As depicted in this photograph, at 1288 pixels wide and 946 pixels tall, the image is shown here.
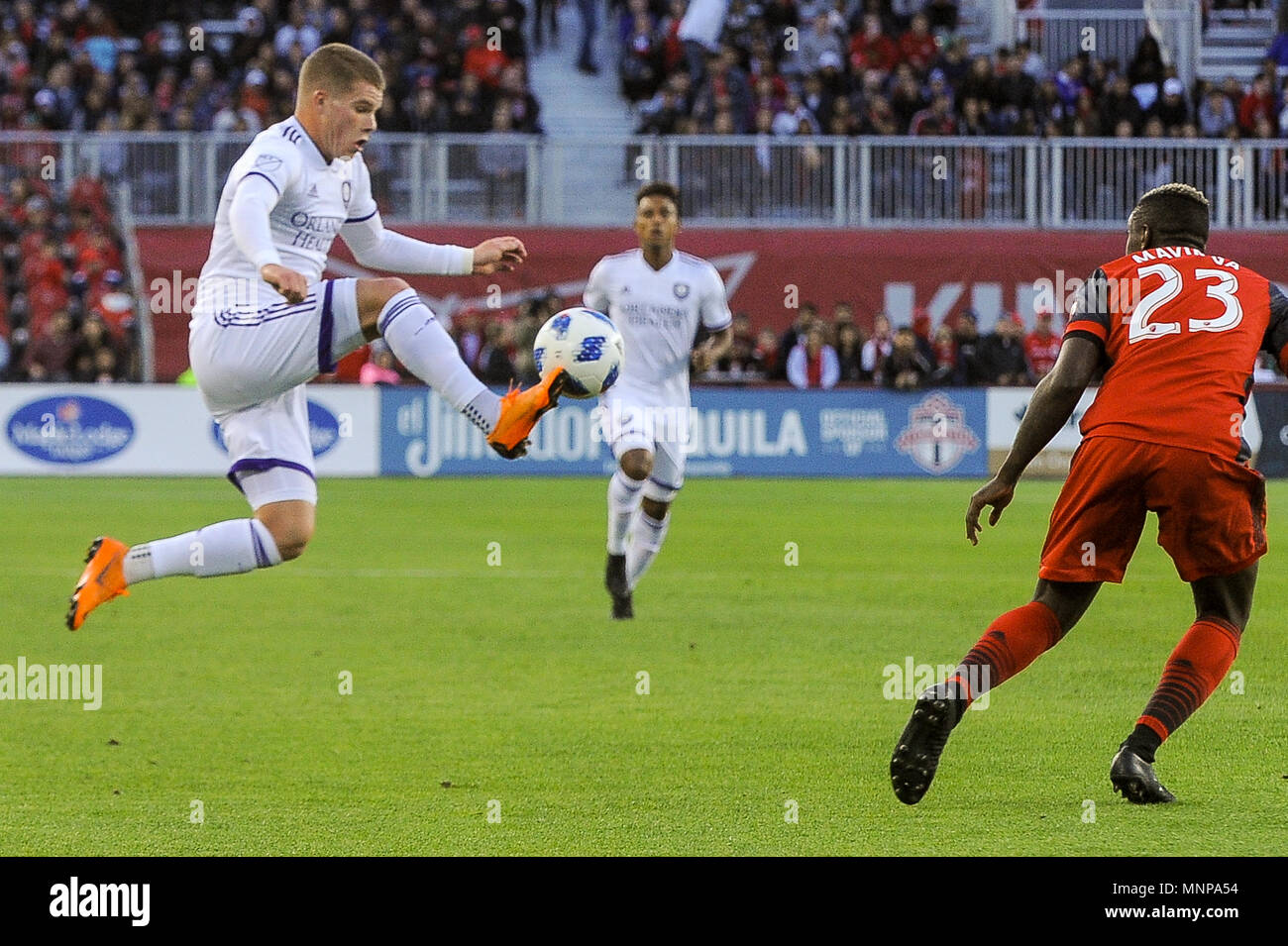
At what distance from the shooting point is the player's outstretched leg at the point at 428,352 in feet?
21.1

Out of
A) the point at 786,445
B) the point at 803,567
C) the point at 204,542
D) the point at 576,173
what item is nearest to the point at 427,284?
the point at 576,173

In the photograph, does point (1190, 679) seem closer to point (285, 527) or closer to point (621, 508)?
point (285, 527)

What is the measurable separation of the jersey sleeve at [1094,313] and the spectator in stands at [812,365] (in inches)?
693

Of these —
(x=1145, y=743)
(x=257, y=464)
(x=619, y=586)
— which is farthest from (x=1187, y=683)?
(x=619, y=586)

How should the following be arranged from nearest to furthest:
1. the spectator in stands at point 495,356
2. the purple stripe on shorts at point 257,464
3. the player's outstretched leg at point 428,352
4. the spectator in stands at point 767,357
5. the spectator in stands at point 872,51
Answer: the player's outstretched leg at point 428,352, the purple stripe on shorts at point 257,464, the spectator in stands at point 495,356, the spectator in stands at point 767,357, the spectator in stands at point 872,51

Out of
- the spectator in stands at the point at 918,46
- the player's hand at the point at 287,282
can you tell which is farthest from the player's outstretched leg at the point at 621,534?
the spectator in stands at the point at 918,46

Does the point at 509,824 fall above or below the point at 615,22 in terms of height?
below

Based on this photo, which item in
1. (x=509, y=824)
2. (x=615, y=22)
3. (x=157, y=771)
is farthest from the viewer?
(x=615, y=22)

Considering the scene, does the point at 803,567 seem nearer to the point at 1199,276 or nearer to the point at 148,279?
the point at 1199,276

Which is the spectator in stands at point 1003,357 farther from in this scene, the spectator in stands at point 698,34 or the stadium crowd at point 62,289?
the stadium crowd at point 62,289

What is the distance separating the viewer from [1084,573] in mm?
5719

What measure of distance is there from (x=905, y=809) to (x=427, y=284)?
21.6 metres

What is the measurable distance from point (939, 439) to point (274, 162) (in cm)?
1693

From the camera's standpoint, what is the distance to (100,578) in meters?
6.89
